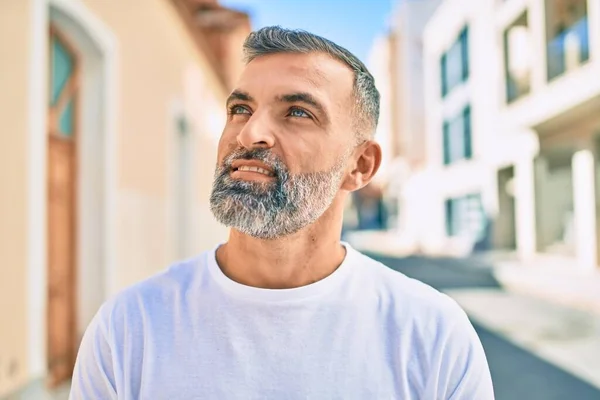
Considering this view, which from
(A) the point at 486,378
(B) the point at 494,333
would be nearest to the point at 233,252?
(A) the point at 486,378

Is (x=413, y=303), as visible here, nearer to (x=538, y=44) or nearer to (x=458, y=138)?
(x=538, y=44)

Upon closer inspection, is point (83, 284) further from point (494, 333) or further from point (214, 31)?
point (214, 31)

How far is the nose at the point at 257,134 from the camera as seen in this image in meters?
1.31

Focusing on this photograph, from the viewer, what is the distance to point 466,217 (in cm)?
2248

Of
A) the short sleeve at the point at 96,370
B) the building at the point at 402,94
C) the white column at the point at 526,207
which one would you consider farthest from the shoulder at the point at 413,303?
the building at the point at 402,94

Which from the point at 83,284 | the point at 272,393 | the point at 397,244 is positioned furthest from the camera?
the point at 397,244

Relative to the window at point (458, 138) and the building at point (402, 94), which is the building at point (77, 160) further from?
the building at point (402, 94)

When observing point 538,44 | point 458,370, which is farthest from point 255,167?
point 538,44

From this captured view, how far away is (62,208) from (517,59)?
13.7 m

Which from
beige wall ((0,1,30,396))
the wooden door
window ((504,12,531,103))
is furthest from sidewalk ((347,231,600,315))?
window ((504,12,531,103))

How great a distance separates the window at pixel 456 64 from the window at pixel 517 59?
5042 mm

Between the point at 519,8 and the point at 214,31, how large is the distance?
7711 millimetres

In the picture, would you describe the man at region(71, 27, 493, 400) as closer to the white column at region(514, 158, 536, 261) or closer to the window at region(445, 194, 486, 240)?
the white column at region(514, 158, 536, 261)

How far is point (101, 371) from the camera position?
4.11ft
